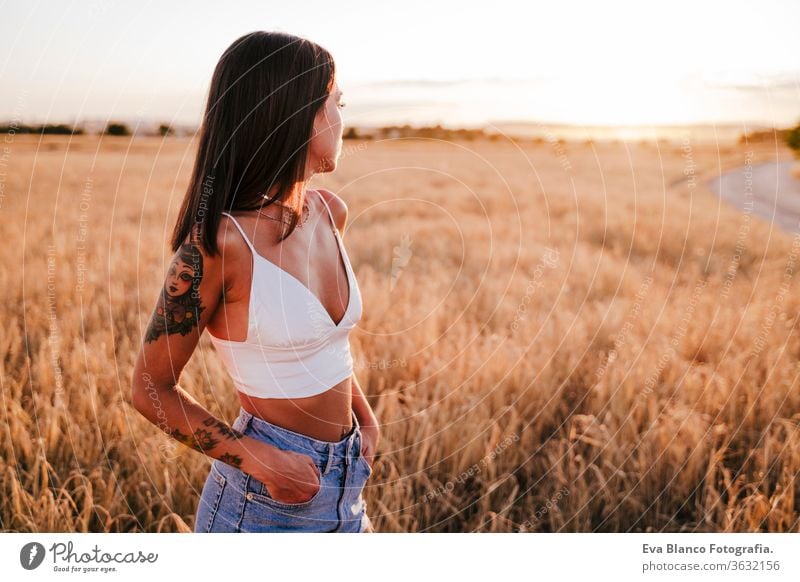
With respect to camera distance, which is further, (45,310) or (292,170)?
(45,310)

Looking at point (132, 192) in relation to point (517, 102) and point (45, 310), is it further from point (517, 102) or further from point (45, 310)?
point (517, 102)

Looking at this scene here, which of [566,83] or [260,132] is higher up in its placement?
[566,83]

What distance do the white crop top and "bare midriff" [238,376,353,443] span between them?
2cm

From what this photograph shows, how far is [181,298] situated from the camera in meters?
→ 1.43

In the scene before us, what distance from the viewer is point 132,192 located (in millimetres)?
7875

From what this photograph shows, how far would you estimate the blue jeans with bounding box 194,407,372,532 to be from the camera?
1.59 m

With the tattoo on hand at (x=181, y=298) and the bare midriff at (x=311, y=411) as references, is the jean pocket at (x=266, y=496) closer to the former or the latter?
the bare midriff at (x=311, y=411)

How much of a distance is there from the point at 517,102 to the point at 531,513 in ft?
5.99

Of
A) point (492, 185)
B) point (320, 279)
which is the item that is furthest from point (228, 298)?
point (492, 185)

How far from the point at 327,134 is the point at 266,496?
90cm

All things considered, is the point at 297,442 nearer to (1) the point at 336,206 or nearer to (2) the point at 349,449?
(2) the point at 349,449
